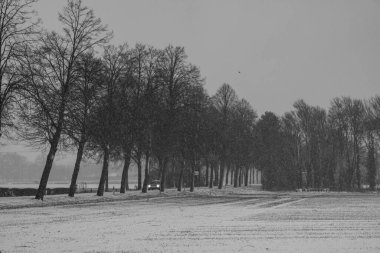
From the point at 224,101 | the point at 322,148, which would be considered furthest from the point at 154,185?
the point at 322,148

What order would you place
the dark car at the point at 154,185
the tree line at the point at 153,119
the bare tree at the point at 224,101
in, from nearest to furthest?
the tree line at the point at 153,119, the bare tree at the point at 224,101, the dark car at the point at 154,185

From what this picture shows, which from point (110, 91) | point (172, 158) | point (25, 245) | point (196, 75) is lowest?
point (25, 245)

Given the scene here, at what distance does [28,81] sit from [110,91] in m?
12.4

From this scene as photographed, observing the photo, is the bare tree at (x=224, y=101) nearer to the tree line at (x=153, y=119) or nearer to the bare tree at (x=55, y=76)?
the tree line at (x=153, y=119)

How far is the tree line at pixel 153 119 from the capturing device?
1377 inches

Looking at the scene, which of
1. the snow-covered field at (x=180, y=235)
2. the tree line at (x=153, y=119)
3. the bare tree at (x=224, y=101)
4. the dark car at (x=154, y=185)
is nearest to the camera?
the snow-covered field at (x=180, y=235)

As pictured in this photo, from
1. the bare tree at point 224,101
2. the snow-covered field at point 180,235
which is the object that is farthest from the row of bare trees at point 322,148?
the snow-covered field at point 180,235

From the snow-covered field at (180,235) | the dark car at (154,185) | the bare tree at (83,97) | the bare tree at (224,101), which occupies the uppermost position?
the bare tree at (224,101)

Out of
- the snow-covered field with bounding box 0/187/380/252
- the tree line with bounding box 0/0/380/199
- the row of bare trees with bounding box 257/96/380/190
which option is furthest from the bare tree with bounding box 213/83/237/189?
the snow-covered field with bounding box 0/187/380/252

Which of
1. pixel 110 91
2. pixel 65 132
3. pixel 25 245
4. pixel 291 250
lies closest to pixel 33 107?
pixel 65 132

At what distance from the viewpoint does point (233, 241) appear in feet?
50.1

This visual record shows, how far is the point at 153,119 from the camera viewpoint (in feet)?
163

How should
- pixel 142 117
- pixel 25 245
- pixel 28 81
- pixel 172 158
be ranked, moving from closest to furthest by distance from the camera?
pixel 25 245
pixel 28 81
pixel 142 117
pixel 172 158

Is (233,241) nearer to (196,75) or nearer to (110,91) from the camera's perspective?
(110,91)
